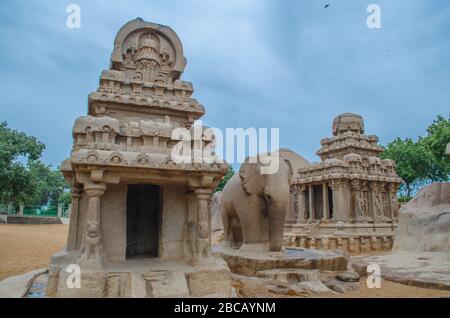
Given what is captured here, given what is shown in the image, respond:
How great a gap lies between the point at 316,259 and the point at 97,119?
6.13m

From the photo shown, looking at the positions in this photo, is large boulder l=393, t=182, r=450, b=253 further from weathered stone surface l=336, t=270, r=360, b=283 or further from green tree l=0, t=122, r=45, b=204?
green tree l=0, t=122, r=45, b=204

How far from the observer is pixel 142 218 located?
25.4ft

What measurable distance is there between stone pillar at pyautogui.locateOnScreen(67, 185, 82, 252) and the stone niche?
0.06ft

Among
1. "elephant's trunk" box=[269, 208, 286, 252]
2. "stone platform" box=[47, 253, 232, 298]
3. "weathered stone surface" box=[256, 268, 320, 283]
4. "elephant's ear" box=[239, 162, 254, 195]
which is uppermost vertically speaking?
"elephant's ear" box=[239, 162, 254, 195]

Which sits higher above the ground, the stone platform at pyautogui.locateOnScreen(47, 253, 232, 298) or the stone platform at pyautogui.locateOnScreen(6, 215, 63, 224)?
the stone platform at pyautogui.locateOnScreen(47, 253, 232, 298)

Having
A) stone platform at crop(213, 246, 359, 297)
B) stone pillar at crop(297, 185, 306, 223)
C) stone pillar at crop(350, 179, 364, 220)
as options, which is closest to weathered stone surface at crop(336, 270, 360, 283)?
stone platform at crop(213, 246, 359, 297)

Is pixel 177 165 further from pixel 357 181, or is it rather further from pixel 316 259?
pixel 357 181

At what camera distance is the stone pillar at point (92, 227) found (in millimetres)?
5164

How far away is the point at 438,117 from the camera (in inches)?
1066

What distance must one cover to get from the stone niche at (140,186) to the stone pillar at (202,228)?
0.02 metres

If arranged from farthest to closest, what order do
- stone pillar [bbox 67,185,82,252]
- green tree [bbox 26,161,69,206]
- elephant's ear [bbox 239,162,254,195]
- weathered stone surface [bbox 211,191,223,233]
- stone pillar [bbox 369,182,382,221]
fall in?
green tree [bbox 26,161,69,206], weathered stone surface [bbox 211,191,223,233], stone pillar [bbox 369,182,382,221], elephant's ear [bbox 239,162,254,195], stone pillar [bbox 67,185,82,252]

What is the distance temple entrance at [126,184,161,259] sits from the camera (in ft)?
24.9

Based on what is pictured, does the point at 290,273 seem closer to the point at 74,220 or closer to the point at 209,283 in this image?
the point at 209,283
